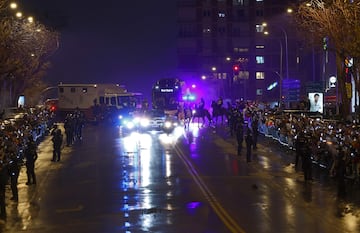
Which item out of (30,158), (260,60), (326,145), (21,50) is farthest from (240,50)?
(30,158)

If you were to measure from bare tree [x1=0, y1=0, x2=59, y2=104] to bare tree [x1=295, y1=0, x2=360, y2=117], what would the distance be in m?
15.8

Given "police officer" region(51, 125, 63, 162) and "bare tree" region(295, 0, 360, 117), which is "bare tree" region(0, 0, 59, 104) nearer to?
"police officer" region(51, 125, 63, 162)

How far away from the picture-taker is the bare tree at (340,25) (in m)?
27.6

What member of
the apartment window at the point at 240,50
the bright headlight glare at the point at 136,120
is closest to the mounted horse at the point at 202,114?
the bright headlight glare at the point at 136,120

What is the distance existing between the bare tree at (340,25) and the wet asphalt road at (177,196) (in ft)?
18.4

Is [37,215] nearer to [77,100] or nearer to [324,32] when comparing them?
[324,32]

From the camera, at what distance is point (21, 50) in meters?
46.8

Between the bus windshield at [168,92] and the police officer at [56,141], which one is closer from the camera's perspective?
the police officer at [56,141]

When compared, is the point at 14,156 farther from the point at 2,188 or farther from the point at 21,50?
the point at 21,50

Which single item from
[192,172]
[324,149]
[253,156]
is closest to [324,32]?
[253,156]

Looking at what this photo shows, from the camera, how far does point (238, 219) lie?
1412cm

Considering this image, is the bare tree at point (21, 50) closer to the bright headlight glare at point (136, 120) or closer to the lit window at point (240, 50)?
the bright headlight glare at point (136, 120)

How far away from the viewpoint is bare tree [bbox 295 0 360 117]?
2756cm

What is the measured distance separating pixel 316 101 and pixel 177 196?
20774 mm
